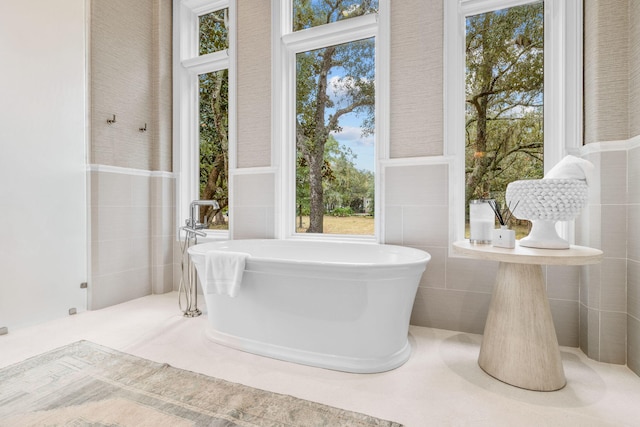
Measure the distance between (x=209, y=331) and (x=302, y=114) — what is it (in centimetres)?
187

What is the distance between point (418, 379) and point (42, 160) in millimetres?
2761

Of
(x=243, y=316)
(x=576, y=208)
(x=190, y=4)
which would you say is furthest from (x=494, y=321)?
(x=190, y=4)

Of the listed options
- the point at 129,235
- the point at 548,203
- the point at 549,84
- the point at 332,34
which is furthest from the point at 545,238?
the point at 129,235

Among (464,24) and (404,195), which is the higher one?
(464,24)

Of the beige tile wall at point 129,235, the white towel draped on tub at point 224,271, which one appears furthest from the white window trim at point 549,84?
the beige tile wall at point 129,235

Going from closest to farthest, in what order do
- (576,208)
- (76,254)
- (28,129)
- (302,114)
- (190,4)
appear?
(576,208) → (28,129) → (76,254) → (302,114) → (190,4)

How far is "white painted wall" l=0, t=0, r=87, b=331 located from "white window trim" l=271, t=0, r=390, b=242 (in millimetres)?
1491

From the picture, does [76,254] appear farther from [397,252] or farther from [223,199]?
[397,252]

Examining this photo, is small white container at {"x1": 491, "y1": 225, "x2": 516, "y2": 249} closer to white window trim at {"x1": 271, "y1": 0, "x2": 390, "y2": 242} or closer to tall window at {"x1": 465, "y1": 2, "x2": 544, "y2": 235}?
tall window at {"x1": 465, "y1": 2, "x2": 544, "y2": 235}

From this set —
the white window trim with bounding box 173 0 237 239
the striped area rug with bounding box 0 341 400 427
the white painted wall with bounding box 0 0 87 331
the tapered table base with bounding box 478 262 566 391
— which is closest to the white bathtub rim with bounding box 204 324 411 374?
the striped area rug with bounding box 0 341 400 427

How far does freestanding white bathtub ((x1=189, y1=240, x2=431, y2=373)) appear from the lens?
1.60 m

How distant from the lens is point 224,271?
1.83 m

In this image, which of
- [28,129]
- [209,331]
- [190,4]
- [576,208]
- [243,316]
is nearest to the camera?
[576,208]

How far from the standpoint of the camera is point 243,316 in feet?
6.27
